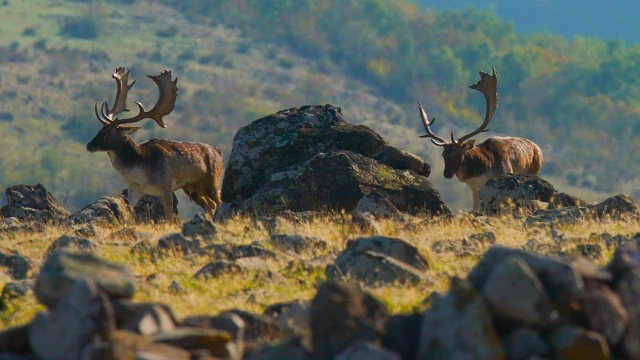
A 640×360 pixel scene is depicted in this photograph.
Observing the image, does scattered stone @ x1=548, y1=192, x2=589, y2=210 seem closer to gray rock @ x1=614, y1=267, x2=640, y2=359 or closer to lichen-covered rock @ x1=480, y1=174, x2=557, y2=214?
lichen-covered rock @ x1=480, y1=174, x2=557, y2=214

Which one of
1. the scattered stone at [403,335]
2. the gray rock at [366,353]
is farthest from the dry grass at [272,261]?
the gray rock at [366,353]

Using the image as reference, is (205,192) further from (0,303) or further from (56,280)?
(56,280)

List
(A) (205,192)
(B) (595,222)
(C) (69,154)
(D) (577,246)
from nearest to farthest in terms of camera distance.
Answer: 1. (D) (577,246)
2. (B) (595,222)
3. (A) (205,192)
4. (C) (69,154)

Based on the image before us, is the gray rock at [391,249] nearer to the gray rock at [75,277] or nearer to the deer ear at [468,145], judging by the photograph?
the gray rock at [75,277]

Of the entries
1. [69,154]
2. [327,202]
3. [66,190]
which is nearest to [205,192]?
[327,202]

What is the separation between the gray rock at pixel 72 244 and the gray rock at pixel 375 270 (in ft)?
12.3

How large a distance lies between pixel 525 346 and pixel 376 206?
10630mm

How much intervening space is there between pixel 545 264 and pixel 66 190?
16860 cm

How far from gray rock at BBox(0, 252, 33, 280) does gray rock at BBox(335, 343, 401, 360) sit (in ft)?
20.3

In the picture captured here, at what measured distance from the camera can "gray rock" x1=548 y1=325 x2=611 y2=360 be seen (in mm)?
8344

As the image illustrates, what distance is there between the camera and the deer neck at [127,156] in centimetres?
2350

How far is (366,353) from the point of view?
8203 millimetres

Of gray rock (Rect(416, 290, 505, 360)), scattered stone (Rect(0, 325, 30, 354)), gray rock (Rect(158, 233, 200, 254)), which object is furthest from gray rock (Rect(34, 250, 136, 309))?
gray rock (Rect(158, 233, 200, 254))

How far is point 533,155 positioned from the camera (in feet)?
89.9
